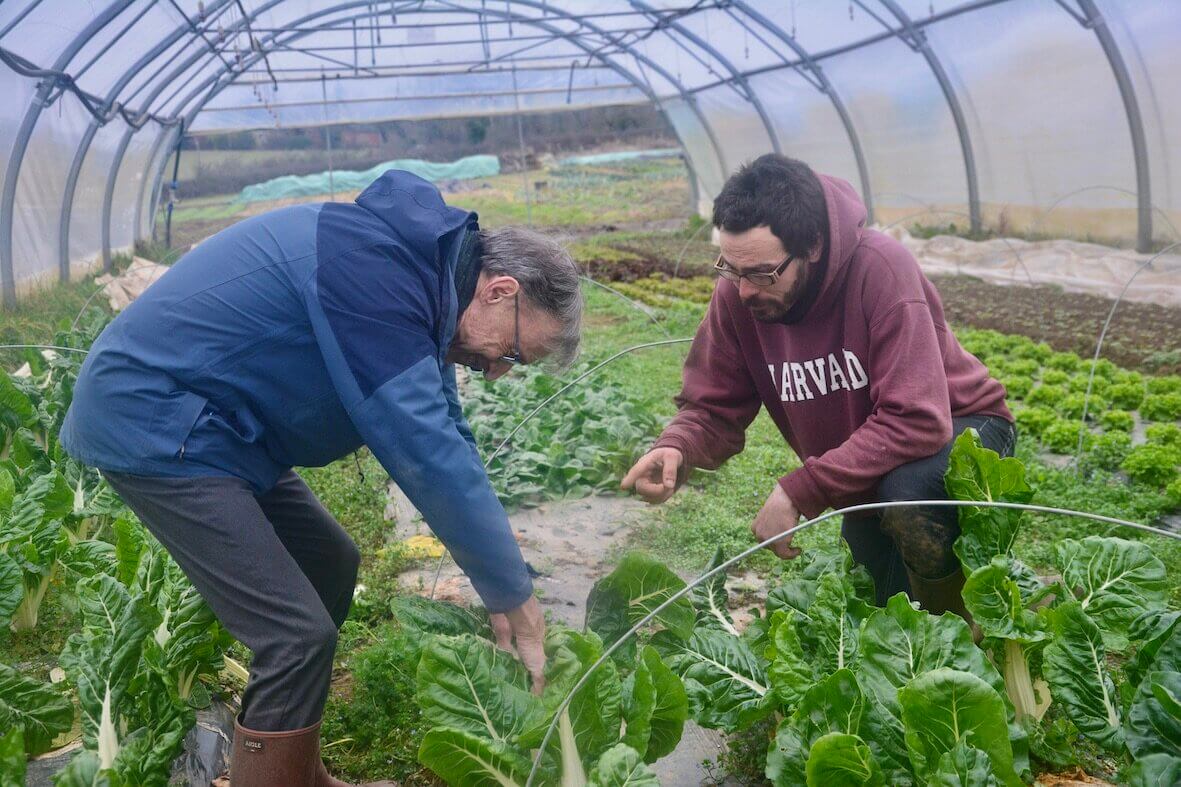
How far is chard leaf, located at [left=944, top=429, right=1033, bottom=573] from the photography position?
257cm

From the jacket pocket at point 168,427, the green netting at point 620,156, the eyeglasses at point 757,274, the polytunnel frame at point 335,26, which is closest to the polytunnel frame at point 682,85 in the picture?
the polytunnel frame at point 335,26

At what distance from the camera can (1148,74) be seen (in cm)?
834

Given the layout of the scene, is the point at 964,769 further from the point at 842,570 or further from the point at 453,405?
the point at 453,405

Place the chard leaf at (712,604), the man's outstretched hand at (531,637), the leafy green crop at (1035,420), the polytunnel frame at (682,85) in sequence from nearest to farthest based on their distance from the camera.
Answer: the man's outstretched hand at (531,637) → the chard leaf at (712,604) → the leafy green crop at (1035,420) → the polytunnel frame at (682,85)

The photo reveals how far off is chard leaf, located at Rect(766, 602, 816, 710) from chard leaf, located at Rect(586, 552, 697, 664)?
0.92 ft

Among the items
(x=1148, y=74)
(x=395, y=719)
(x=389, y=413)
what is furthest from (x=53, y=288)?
(x=1148, y=74)

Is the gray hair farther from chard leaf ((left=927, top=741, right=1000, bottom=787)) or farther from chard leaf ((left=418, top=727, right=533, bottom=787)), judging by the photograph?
chard leaf ((left=927, top=741, right=1000, bottom=787))

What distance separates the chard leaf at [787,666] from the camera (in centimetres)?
230

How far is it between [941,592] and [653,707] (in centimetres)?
103

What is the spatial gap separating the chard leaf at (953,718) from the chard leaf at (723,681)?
0.42 m

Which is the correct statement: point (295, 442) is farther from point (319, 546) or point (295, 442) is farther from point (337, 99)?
point (337, 99)

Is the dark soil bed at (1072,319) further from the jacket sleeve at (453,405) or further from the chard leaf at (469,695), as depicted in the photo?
the chard leaf at (469,695)

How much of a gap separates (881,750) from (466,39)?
14.6 meters

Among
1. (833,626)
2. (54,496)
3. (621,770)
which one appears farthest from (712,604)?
(54,496)
